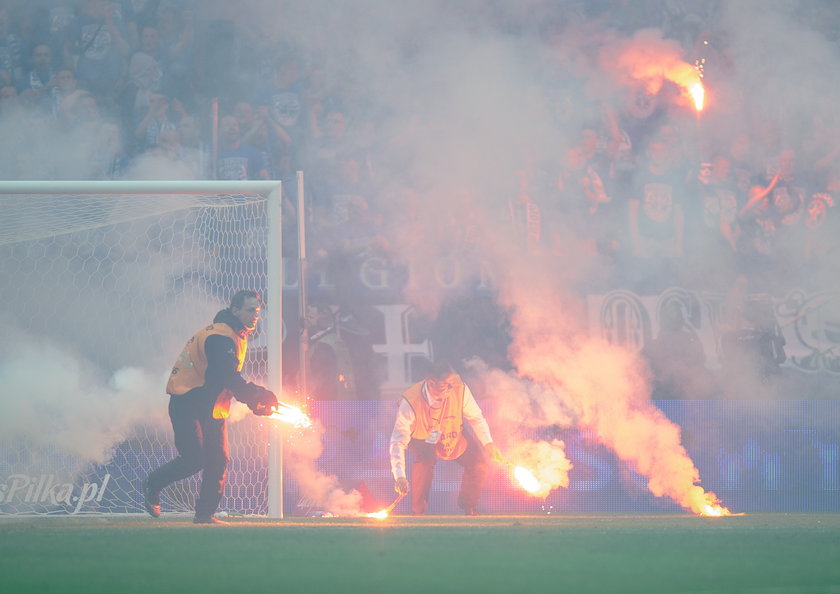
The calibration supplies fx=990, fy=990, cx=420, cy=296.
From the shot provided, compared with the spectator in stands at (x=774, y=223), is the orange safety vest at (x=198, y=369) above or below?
below

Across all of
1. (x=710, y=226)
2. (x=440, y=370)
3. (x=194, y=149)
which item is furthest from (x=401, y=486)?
(x=710, y=226)

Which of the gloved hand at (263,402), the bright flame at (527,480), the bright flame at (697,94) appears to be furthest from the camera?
the bright flame at (697,94)

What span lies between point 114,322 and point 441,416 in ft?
10.2

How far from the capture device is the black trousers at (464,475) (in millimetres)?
7801

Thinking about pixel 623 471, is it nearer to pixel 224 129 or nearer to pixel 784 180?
pixel 784 180

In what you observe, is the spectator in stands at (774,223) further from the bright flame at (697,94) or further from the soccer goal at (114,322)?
the soccer goal at (114,322)

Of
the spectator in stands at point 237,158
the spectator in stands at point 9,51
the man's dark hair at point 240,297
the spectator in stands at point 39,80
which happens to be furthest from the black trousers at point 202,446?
the spectator in stands at point 9,51

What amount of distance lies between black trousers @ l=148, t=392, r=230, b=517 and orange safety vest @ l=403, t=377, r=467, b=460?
6.51 feet

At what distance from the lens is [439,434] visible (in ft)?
25.5

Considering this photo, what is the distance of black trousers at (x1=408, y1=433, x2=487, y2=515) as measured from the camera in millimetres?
7801

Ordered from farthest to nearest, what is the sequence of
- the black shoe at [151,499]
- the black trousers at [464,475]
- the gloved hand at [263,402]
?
the black trousers at [464,475], the black shoe at [151,499], the gloved hand at [263,402]

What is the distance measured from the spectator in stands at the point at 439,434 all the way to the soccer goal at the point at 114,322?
1.00 m

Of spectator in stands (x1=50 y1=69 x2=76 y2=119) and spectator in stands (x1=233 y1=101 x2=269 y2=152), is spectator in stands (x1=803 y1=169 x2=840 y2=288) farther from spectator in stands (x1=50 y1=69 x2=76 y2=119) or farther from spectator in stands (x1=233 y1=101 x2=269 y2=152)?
spectator in stands (x1=50 y1=69 x2=76 y2=119)

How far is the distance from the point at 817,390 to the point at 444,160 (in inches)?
173
